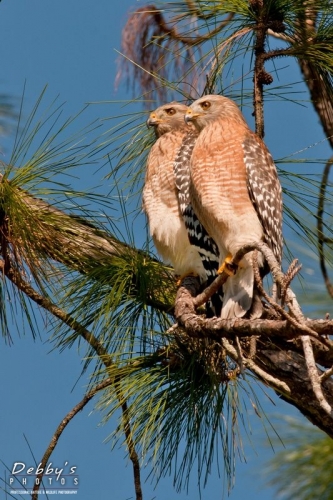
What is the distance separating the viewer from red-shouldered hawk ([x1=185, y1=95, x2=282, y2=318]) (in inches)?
152

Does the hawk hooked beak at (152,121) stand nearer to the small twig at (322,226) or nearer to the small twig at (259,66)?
the small twig at (259,66)

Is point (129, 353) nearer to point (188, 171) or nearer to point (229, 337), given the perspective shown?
point (229, 337)

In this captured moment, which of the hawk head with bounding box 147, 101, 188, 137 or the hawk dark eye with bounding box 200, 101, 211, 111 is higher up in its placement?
the hawk head with bounding box 147, 101, 188, 137

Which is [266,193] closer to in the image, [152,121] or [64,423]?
[152,121]

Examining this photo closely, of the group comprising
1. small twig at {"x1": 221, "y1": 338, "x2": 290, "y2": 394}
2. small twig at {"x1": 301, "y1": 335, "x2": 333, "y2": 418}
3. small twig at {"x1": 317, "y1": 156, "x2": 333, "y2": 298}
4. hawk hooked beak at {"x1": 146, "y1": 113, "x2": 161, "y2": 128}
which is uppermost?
hawk hooked beak at {"x1": 146, "y1": 113, "x2": 161, "y2": 128}

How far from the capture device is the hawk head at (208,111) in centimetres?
430

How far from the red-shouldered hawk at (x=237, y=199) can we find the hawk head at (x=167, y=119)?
0.67 m

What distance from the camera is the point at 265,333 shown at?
8.73 ft

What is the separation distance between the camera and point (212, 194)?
13.0 feet

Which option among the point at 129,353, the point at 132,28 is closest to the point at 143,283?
the point at 129,353

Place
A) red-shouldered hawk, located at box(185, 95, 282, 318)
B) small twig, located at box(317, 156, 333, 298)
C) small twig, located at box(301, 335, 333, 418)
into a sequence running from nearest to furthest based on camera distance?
small twig, located at box(301, 335, 333, 418) < red-shouldered hawk, located at box(185, 95, 282, 318) < small twig, located at box(317, 156, 333, 298)

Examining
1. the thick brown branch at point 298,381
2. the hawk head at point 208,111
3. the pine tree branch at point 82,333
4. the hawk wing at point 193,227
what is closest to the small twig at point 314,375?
the thick brown branch at point 298,381

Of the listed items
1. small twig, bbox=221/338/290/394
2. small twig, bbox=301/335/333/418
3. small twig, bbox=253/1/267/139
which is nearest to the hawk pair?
small twig, bbox=253/1/267/139

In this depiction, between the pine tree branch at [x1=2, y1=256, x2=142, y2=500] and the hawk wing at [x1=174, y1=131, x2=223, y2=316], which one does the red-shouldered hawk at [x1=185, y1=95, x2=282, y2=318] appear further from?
the pine tree branch at [x1=2, y1=256, x2=142, y2=500]
